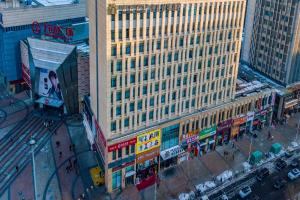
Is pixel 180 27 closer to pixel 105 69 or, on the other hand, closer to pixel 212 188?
pixel 105 69

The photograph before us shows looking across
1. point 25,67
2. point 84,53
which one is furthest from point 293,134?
point 25,67

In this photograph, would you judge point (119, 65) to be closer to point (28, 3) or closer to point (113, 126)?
point (113, 126)

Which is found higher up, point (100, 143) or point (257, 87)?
A: point (257, 87)

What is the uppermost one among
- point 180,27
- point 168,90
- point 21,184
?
point 180,27

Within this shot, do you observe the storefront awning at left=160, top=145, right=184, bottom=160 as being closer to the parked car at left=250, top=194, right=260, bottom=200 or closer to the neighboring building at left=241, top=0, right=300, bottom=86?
the parked car at left=250, top=194, right=260, bottom=200

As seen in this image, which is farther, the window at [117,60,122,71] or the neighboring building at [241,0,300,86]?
the neighboring building at [241,0,300,86]

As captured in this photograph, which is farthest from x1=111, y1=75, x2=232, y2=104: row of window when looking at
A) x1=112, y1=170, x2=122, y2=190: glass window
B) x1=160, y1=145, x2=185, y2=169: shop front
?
x1=112, y1=170, x2=122, y2=190: glass window
